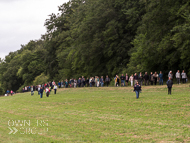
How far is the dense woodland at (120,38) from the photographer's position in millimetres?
34406

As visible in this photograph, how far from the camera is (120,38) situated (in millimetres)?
48281

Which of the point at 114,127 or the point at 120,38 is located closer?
the point at 114,127

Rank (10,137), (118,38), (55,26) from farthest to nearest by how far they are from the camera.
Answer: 1. (55,26)
2. (118,38)
3. (10,137)

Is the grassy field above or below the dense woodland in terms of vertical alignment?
below

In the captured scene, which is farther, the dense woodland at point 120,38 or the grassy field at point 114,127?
the dense woodland at point 120,38

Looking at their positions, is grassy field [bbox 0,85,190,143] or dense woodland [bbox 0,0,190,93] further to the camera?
dense woodland [bbox 0,0,190,93]

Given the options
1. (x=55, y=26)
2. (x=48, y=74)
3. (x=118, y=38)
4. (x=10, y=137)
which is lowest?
(x=10, y=137)

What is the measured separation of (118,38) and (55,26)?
94.4ft

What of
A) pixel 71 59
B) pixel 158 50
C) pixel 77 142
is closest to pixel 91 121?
pixel 77 142

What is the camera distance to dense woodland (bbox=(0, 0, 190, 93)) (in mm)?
34406

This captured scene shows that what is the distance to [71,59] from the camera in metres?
57.8

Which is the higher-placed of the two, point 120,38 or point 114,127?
point 120,38

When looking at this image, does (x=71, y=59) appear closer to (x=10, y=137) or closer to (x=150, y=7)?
(x=150, y=7)

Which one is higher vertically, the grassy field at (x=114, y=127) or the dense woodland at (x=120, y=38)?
the dense woodland at (x=120, y=38)
